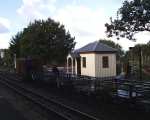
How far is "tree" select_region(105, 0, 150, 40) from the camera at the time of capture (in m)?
21.0

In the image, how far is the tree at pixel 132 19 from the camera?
21.0 meters

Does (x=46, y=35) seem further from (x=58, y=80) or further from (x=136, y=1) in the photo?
(x=136, y=1)

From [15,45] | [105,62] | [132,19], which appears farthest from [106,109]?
[15,45]

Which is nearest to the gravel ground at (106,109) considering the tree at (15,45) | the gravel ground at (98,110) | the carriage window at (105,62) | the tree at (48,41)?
the gravel ground at (98,110)

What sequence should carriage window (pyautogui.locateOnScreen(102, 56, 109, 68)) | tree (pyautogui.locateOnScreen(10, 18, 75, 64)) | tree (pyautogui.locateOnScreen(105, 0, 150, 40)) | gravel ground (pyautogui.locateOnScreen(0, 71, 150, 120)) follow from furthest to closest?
tree (pyautogui.locateOnScreen(10, 18, 75, 64)) < carriage window (pyautogui.locateOnScreen(102, 56, 109, 68)) < tree (pyautogui.locateOnScreen(105, 0, 150, 40)) < gravel ground (pyautogui.locateOnScreen(0, 71, 150, 120))

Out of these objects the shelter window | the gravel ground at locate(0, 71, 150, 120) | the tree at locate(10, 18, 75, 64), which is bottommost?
the gravel ground at locate(0, 71, 150, 120)

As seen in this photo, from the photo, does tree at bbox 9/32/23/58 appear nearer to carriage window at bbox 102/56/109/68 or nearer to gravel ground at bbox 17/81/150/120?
carriage window at bbox 102/56/109/68

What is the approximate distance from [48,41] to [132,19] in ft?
122

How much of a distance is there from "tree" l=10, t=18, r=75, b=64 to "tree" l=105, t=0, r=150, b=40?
34857mm

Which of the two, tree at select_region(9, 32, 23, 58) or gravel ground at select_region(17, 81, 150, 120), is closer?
gravel ground at select_region(17, 81, 150, 120)

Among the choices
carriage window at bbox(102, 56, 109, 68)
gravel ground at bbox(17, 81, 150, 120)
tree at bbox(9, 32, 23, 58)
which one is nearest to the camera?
gravel ground at bbox(17, 81, 150, 120)

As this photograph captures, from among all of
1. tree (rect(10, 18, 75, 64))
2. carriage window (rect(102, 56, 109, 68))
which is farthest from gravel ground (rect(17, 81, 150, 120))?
tree (rect(10, 18, 75, 64))

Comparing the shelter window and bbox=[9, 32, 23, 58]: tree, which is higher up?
bbox=[9, 32, 23, 58]: tree

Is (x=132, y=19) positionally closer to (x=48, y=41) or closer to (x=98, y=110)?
(x=98, y=110)
